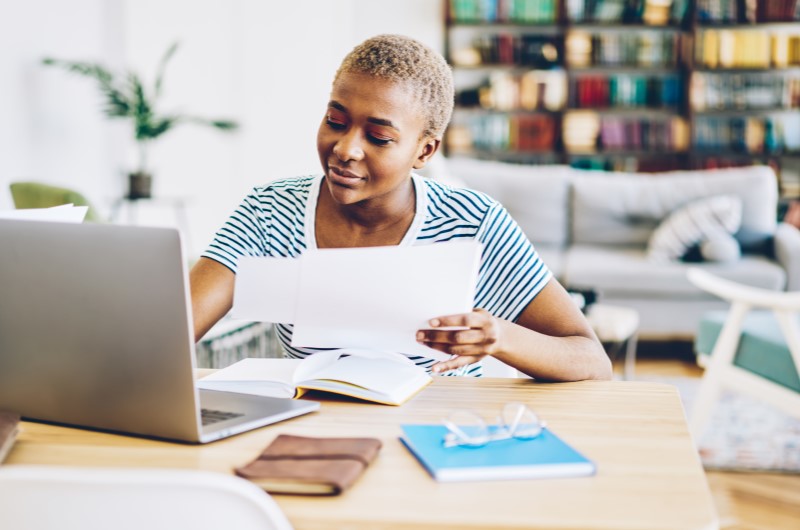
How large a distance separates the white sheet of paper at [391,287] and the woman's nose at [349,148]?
0.72 ft

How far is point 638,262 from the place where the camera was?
12.6 ft

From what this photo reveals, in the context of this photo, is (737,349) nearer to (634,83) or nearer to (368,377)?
(368,377)

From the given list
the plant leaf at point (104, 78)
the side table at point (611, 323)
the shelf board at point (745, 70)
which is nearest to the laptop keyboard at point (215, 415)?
the side table at point (611, 323)

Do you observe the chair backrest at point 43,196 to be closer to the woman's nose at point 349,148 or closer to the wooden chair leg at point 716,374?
the woman's nose at point 349,148

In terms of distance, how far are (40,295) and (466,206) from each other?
0.67 m

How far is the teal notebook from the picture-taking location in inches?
30.7

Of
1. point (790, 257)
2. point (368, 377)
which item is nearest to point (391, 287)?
point (368, 377)

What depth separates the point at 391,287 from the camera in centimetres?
95

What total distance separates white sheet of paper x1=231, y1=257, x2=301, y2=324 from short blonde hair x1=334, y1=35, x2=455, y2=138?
324 millimetres

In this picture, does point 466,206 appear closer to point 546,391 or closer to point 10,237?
point 546,391

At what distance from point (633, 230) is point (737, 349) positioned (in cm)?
176

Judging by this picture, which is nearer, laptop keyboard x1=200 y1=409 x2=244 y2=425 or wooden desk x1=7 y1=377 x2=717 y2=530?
wooden desk x1=7 y1=377 x2=717 y2=530

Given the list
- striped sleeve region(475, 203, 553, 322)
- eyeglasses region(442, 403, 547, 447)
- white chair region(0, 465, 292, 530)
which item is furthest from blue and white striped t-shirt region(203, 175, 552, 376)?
white chair region(0, 465, 292, 530)

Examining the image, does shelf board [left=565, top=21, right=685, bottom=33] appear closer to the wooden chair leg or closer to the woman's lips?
the wooden chair leg
